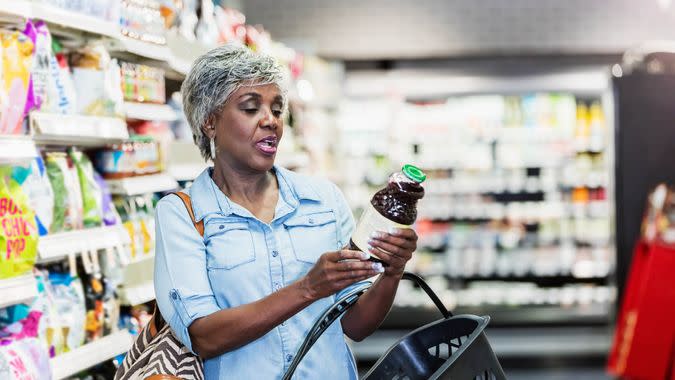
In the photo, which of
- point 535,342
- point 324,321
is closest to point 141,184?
point 324,321

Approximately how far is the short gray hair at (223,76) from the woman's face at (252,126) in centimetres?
2

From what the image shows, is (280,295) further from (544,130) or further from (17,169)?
(544,130)

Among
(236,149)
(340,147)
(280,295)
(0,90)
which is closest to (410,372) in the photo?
(280,295)

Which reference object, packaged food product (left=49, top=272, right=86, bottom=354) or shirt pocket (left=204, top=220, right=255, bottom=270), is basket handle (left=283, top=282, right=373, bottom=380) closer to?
shirt pocket (left=204, top=220, right=255, bottom=270)

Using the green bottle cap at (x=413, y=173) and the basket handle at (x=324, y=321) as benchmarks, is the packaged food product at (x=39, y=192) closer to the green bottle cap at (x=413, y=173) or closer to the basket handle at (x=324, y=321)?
the basket handle at (x=324, y=321)

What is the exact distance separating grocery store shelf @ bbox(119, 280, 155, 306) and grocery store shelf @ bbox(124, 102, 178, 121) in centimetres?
63

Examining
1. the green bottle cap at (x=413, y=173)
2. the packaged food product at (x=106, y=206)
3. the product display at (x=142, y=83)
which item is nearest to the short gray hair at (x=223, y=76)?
the green bottle cap at (x=413, y=173)

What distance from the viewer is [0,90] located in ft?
9.05

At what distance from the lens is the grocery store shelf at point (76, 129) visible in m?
3.01

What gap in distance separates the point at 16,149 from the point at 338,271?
1.24 meters

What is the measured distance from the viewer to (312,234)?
2229 millimetres

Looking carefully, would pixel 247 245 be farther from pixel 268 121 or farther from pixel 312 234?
pixel 268 121

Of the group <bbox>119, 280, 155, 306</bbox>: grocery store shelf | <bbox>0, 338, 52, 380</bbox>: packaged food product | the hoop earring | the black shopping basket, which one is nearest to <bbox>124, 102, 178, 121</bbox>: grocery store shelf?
<bbox>119, 280, 155, 306</bbox>: grocery store shelf

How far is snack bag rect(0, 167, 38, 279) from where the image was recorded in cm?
280
